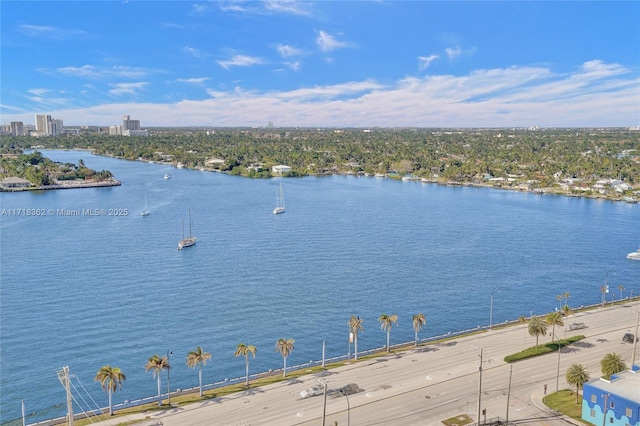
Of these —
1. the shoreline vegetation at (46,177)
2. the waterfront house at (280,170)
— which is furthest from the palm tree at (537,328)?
the waterfront house at (280,170)

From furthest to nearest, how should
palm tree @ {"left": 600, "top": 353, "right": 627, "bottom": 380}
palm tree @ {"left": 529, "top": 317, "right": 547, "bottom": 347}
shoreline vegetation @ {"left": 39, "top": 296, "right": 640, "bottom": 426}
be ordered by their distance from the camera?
palm tree @ {"left": 529, "top": 317, "right": 547, "bottom": 347}
palm tree @ {"left": 600, "top": 353, "right": 627, "bottom": 380}
shoreline vegetation @ {"left": 39, "top": 296, "right": 640, "bottom": 426}

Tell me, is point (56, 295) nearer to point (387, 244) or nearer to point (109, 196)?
point (387, 244)

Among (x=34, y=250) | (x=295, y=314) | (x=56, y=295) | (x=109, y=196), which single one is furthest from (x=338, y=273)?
(x=109, y=196)

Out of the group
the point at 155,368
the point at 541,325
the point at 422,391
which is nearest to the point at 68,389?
the point at 155,368

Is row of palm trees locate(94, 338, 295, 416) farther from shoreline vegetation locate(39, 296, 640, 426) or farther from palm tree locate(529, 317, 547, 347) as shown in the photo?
palm tree locate(529, 317, 547, 347)

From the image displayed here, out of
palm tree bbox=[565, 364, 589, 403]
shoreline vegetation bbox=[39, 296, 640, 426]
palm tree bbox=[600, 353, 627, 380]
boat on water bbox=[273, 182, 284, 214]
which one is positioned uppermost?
boat on water bbox=[273, 182, 284, 214]

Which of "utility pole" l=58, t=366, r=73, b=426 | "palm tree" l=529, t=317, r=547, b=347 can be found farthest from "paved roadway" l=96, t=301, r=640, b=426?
"utility pole" l=58, t=366, r=73, b=426
